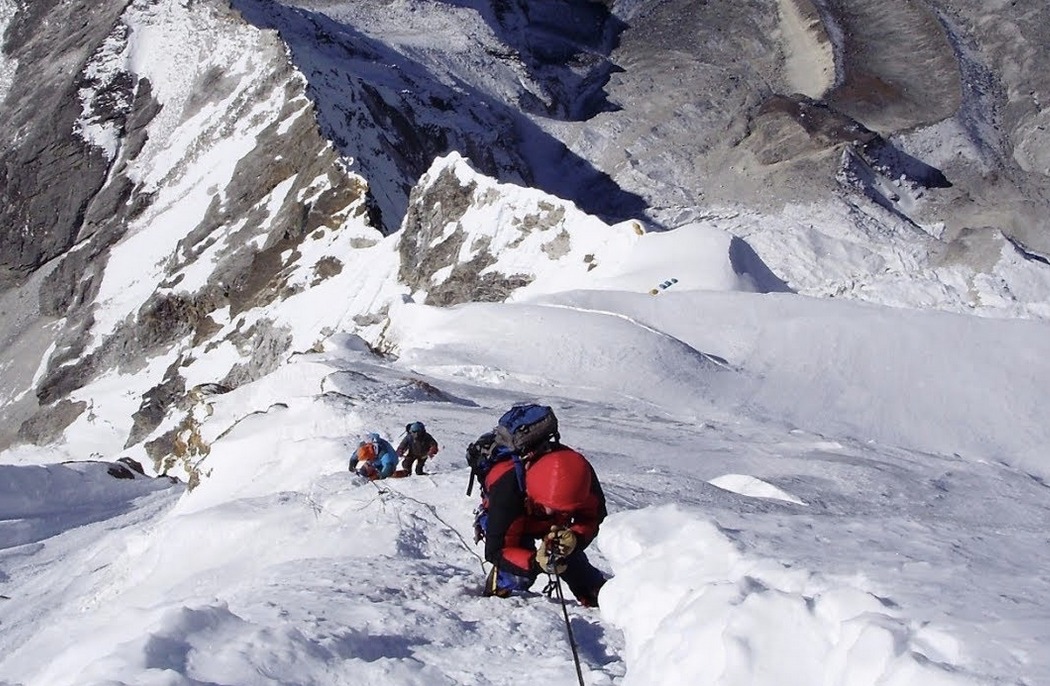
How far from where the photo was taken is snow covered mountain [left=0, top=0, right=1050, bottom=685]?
526 centimetres

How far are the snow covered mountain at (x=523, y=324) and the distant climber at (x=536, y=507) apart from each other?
327mm

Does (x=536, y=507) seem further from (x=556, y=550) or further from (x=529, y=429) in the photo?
(x=529, y=429)

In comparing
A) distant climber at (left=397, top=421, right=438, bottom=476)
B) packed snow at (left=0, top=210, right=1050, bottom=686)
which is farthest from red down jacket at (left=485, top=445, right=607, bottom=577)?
distant climber at (left=397, top=421, right=438, bottom=476)

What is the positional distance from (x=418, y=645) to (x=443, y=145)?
5394 centimetres

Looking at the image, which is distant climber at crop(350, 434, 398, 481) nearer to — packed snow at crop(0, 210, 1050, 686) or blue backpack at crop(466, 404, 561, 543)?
packed snow at crop(0, 210, 1050, 686)

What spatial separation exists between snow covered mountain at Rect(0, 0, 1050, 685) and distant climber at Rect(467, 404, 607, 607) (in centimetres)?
33

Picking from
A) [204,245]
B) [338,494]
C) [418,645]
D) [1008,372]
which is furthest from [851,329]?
[204,245]

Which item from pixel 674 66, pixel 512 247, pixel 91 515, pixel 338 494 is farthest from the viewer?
pixel 674 66

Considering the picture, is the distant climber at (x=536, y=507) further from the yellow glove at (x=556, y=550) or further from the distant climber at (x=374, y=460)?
the distant climber at (x=374, y=460)

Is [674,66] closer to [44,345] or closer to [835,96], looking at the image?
[835,96]

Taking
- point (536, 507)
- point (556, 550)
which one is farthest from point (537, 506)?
point (556, 550)

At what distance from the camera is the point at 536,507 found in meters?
6.49

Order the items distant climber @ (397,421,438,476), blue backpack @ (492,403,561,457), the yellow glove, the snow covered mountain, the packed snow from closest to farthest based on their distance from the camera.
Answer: the packed snow → the snow covered mountain → the yellow glove → blue backpack @ (492,403,561,457) → distant climber @ (397,421,438,476)

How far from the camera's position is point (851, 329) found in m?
19.6
